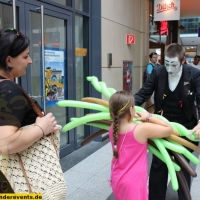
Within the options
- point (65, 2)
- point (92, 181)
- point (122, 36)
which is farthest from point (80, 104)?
point (122, 36)

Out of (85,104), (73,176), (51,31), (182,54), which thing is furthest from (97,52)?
(85,104)

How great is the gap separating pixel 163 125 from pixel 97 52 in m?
3.48

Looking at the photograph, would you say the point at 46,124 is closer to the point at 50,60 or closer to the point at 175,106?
the point at 175,106

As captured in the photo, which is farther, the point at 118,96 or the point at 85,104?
the point at 85,104

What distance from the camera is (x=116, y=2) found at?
6070 mm

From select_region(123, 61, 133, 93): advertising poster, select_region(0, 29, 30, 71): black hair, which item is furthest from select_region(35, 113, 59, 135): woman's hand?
select_region(123, 61, 133, 93): advertising poster

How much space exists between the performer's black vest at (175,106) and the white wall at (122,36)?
281 centimetres

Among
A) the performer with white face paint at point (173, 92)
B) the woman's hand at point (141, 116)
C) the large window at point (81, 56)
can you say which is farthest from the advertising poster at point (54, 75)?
the woman's hand at point (141, 116)

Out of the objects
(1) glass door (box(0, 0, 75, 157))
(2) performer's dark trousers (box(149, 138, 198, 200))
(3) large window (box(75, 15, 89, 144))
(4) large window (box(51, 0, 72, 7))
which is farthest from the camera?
(3) large window (box(75, 15, 89, 144))

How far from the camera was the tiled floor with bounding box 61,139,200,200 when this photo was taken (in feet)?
11.1

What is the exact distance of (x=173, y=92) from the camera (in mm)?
2777

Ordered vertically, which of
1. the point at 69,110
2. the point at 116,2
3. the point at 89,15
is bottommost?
the point at 69,110

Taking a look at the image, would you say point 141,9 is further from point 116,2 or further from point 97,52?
point 97,52

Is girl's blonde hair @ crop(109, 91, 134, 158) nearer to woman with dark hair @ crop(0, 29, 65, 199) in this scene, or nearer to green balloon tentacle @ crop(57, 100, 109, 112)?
green balloon tentacle @ crop(57, 100, 109, 112)
